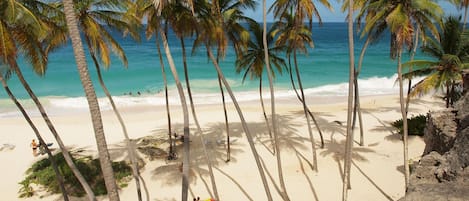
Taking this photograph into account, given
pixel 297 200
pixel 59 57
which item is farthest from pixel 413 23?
pixel 59 57

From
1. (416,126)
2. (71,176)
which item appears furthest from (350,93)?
(71,176)

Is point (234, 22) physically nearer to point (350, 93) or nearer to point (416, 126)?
point (350, 93)

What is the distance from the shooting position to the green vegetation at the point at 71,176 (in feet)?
43.9

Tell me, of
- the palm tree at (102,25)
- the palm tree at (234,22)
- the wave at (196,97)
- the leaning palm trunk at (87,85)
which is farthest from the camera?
the wave at (196,97)

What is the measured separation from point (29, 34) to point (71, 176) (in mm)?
7065

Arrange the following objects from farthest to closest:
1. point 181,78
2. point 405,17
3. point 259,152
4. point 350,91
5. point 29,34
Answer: point 181,78 → point 259,152 → point 405,17 → point 29,34 → point 350,91

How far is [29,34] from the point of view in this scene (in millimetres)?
9000

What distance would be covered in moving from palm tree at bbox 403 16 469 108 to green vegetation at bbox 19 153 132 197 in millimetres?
12443

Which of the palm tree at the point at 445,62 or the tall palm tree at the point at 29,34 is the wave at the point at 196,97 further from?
the tall palm tree at the point at 29,34

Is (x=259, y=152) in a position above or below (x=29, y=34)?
below

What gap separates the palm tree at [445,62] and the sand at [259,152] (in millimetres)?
3623

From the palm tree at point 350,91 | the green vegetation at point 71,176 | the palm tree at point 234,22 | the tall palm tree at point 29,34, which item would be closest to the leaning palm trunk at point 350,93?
the palm tree at point 350,91

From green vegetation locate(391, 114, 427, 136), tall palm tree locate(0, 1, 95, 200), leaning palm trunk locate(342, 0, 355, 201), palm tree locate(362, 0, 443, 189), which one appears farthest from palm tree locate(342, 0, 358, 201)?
green vegetation locate(391, 114, 427, 136)

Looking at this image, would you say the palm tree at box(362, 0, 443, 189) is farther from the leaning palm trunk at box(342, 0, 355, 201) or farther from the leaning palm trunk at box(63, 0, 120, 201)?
the leaning palm trunk at box(63, 0, 120, 201)
